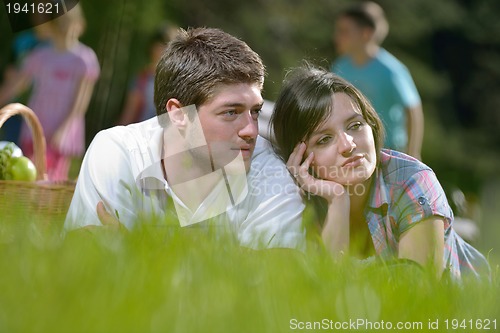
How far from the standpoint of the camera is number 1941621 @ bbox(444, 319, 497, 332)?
7.05 ft

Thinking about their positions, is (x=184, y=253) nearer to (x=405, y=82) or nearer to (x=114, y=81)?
(x=405, y=82)

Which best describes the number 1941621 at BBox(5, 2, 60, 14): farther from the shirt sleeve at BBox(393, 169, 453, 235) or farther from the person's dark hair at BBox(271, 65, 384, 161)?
the shirt sleeve at BBox(393, 169, 453, 235)

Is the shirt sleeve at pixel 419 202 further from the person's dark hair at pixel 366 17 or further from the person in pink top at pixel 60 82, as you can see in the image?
the person's dark hair at pixel 366 17

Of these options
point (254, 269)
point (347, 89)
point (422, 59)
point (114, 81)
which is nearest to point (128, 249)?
point (254, 269)

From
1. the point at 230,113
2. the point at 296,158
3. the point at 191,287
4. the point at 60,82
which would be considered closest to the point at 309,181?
the point at 296,158

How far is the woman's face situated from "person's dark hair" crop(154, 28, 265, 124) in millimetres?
295

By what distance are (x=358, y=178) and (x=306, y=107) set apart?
33 cm

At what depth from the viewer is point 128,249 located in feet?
7.34

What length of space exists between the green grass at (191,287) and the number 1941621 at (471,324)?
0.07ft

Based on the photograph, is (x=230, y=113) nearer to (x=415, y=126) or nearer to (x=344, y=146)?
(x=344, y=146)

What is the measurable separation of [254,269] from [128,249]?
11.7 inches

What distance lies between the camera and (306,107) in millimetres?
3436

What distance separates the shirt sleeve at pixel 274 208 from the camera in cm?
305

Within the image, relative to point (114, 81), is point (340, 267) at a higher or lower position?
higher
